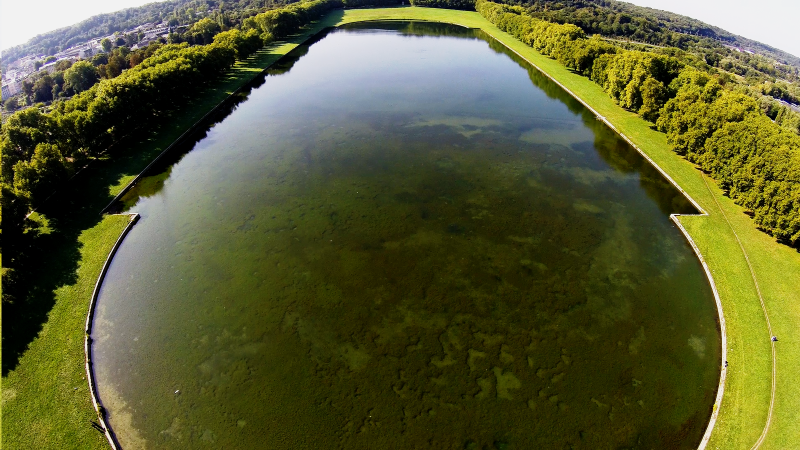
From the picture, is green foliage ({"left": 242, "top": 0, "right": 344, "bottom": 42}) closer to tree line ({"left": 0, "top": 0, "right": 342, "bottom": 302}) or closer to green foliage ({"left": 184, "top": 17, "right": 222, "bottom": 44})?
green foliage ({"left": 184, "top": 17, "right": 222, "bottom": 44})

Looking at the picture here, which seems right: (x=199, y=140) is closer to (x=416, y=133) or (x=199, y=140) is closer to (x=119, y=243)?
(x=119, y=243)

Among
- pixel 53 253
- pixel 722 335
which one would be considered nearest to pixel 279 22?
pixel 53 253

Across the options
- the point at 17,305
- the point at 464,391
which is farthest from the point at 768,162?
the point at 17,305

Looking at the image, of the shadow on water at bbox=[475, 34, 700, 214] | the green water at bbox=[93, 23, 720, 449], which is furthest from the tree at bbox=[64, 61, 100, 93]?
the shadow on water at bbox=[475, 34, 700, 214]

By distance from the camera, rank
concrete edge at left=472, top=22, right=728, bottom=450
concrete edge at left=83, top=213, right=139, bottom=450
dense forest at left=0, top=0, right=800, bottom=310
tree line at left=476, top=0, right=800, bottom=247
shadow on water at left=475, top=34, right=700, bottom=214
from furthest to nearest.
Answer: shadow on water at left=475, top=34, right=700, bottom=214 < dense forest at left=0, top=0, right=800, bottom=310 < tree line at left=476, top=0, right=800, bottom=247 < concrete edge at left=472, top=22, right=728, bottom=450 < concrete edge at left=83, top=213, right=139, bottom=450

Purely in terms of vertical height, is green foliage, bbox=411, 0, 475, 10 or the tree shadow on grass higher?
green foliage, bbox=411, 0, 475, 10

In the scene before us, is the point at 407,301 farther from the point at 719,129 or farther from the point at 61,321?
the point at 719,129

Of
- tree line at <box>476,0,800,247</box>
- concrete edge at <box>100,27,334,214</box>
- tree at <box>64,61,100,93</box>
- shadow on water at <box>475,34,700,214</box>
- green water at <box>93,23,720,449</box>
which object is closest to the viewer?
green water at <box>93,23,720,449</box>

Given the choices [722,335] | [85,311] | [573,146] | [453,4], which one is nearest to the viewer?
[722,335]
